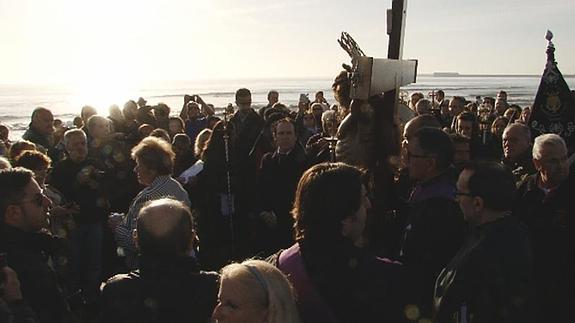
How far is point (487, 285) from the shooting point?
8.61 ft

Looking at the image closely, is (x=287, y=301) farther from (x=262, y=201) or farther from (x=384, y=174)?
(x=262, y=201)

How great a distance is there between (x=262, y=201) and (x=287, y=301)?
388 cm

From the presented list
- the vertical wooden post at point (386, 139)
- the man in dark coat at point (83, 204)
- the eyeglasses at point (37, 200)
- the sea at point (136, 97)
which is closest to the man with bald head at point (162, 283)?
the eyeglasses at point (37, 200)

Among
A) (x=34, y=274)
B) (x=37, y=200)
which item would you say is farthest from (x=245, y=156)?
(x=34, y=274)

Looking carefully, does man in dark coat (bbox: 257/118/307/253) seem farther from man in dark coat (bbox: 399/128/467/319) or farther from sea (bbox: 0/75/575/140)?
sea (bbox: 0/75/575/140)

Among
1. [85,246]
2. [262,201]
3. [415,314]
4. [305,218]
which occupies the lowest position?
[85,246]

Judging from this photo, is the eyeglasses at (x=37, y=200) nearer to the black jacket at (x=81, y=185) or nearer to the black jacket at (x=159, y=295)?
the black jacket at (x=159, y=295)

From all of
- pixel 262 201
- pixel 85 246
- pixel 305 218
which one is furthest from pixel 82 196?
pixel 305 218

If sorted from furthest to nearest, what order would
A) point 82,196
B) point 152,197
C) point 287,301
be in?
point 82,196, point 152,197, point 287,301

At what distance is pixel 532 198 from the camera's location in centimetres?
432

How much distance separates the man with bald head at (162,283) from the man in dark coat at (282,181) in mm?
3066

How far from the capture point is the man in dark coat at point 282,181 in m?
5.83

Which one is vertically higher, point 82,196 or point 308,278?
point 308,278

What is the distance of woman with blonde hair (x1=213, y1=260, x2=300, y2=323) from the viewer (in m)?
2.19
